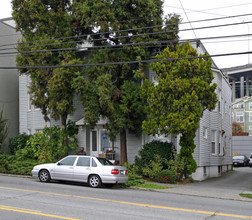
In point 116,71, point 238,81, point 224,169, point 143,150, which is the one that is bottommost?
point 224,169

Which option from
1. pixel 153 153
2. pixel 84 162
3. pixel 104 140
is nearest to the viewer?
pixel 84 162

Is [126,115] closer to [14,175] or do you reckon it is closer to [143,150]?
[143,150]

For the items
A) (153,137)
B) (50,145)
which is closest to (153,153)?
(153,137)

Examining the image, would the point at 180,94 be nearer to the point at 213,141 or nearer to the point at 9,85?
the point at 213,141

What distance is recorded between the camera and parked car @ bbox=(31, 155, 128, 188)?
1648cm

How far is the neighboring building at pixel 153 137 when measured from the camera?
2317 centimetres

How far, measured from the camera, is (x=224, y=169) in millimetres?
31625

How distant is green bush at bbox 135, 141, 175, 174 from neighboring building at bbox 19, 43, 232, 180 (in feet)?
3.52

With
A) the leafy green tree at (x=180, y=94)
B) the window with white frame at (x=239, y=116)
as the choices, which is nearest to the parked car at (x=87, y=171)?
the leafy green tree at (x=180, y=94)

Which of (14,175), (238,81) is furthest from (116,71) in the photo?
(238,81)

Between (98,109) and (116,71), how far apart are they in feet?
8.49

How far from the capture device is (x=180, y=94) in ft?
62.0

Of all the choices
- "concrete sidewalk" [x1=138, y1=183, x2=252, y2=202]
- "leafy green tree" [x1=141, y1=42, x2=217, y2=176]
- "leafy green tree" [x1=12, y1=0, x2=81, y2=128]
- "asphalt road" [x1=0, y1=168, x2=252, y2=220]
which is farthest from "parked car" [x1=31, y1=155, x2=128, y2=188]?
"leafy green tree" [x1=12, y1=0, x2=81, y2=128]

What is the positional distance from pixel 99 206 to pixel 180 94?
9015 mm
